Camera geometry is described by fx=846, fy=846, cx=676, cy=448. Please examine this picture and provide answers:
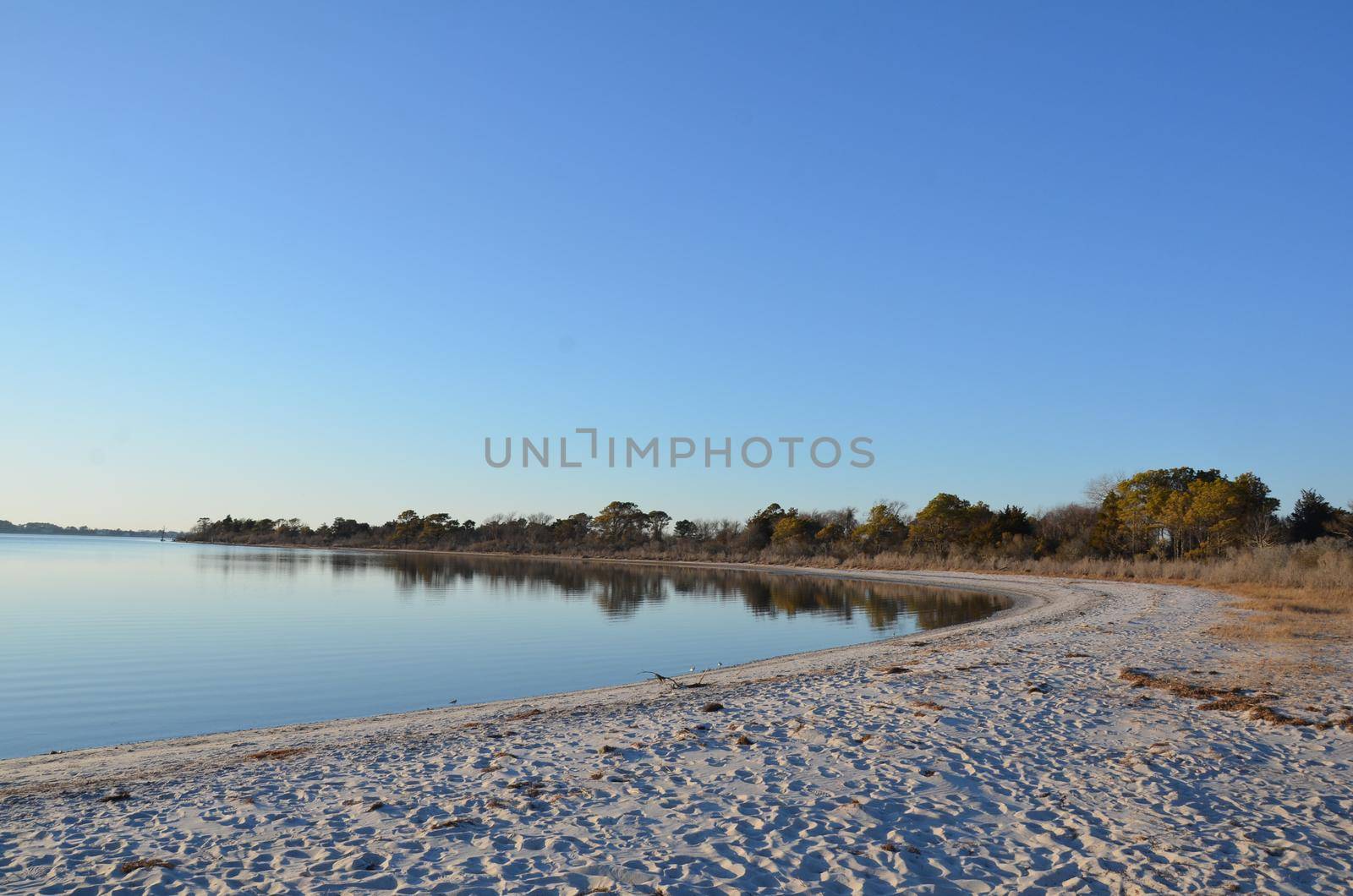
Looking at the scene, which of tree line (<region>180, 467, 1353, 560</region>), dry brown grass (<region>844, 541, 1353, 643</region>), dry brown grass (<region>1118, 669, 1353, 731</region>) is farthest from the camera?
tree line (<region>180, 467, 1353, 560</region>)

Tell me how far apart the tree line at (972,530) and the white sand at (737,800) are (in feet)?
106

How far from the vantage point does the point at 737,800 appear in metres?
6.63

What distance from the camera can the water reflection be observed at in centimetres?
3134

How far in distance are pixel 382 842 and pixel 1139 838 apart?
16.7 ft

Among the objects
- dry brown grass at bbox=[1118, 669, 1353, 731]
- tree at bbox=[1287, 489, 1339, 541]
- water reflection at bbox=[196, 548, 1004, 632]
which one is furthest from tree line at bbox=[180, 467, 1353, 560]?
dry brown grass at bbox=[1118, 669, 1353, 731]

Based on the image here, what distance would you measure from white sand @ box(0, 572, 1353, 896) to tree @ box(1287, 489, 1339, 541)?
1674 inches

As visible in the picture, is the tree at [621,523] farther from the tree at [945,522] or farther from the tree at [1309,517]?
the tree at [1309,517]

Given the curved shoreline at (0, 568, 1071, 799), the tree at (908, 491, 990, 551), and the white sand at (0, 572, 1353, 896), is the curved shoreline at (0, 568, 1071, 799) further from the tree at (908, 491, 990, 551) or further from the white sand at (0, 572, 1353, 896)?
the tree at (908, 491, 990, 551)

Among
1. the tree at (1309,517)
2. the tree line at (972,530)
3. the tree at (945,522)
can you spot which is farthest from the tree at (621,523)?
the tree at (1309,517)

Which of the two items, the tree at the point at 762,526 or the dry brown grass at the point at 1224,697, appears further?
the tree at the point at 762,526

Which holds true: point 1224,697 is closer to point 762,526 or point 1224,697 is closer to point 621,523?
point 762,526

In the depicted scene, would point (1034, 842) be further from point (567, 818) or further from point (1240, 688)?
point (1240, 688)

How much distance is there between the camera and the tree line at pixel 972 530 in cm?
4225

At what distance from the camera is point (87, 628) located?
2322 centimetres
